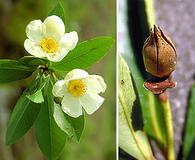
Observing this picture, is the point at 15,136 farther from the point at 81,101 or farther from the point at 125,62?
the point at 125,62

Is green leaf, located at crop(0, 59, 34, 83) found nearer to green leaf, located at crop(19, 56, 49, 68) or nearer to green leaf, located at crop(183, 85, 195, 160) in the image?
green leaf, located at crop(19, 56, 49, 68)

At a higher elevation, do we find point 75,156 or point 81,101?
point 81,101

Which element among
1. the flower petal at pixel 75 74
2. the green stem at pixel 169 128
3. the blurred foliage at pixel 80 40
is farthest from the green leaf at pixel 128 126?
the blurred foliage at pixel 80 40

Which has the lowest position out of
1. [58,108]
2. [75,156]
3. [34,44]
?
[75,156]

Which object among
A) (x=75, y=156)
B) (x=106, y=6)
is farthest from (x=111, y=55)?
(x=75, y=156)

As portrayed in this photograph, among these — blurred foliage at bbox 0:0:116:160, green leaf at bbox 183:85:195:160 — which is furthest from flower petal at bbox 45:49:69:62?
blurred foliage at bbox 0:0:116:160

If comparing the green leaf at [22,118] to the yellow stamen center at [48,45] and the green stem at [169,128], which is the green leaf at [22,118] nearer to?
the yellow stamen center at [48,45]

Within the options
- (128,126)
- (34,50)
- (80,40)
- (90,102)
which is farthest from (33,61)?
(80,40)
